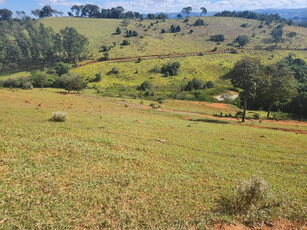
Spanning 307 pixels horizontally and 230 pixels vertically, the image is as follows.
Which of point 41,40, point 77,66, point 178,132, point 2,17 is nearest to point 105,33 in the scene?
point 41,40

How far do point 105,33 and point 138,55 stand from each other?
58.2m

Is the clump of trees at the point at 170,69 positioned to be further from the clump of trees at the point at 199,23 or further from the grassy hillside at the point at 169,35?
A: the clump of trees at the point at 199,23

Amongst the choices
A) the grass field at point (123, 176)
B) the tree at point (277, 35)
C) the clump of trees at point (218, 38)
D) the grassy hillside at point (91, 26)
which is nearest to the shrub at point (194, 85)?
the grass field at point (123, 176)

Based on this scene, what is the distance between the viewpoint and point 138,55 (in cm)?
11856

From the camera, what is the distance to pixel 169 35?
153m

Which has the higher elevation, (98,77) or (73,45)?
(73,45)

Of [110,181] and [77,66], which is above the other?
[110,181]

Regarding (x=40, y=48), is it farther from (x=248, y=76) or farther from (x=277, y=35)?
(x=277, y=35)

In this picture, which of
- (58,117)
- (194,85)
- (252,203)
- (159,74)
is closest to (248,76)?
(252,203)

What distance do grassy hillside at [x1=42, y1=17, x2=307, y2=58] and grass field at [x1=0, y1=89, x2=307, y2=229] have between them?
10707 centimetres

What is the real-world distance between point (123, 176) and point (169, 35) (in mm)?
156659

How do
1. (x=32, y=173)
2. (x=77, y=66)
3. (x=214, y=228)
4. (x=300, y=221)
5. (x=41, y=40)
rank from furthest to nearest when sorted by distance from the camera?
1. (x=41, y=40)
2. (x=77, y=66)
3. (x=32, y=173)
4. (x=300, y=221)
5. (x=214, y=228)

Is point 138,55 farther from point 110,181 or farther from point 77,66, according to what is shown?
point 110,181

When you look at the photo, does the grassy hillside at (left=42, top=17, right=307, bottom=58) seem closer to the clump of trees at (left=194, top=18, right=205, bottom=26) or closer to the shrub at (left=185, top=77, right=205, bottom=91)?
the clump of trees at (left=194, top=18, right=205, bottom=26)
